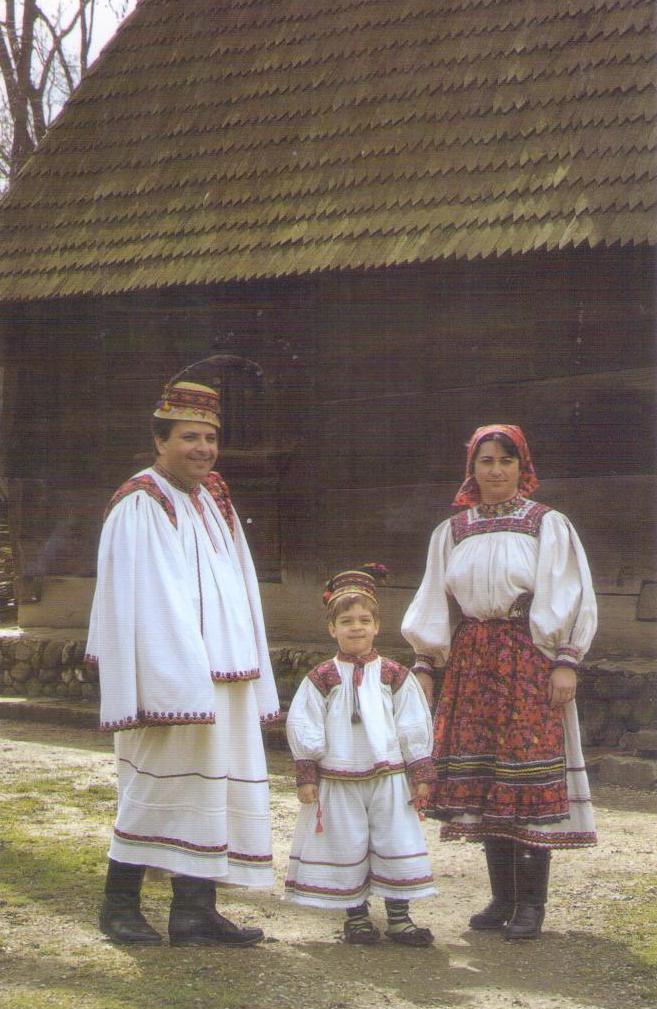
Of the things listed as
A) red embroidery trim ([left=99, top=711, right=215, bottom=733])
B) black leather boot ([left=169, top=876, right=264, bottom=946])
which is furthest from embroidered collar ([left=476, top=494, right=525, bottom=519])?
black leather boot ([left=169, top=876, right=264, bottom=946])

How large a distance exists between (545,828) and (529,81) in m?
5.66

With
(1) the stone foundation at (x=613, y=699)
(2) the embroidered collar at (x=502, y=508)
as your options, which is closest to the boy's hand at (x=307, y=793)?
(2) the embroidered collar at (x=502, y=508)

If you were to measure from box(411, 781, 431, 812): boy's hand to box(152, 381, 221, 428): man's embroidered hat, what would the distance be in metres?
1.36

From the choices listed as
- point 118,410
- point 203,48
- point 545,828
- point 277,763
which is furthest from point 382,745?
point 203,48

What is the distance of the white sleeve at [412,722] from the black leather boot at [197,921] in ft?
2.53

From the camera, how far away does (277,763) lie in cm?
816

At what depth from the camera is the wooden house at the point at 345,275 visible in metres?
8.22

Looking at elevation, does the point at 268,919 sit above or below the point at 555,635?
below

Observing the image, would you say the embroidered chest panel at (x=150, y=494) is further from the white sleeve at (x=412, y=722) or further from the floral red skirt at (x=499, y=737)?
the floral red skirt at (x=499, y=737)

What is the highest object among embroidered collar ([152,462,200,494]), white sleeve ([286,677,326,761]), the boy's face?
embroidered collar ([152,462,200,494])

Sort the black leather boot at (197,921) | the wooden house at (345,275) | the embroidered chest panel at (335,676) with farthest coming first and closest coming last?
the wooden house at (345,275)
the embroidered chest panel at (335,676)
the black leather boot at (197,921)

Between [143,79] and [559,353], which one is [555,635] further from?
[143,79]

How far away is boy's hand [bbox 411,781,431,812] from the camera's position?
441cm

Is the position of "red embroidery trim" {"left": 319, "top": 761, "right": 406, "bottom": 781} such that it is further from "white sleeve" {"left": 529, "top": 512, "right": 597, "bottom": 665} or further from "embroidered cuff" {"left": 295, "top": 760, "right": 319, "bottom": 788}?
"white sleeve" {"left": 529, "top": 512, "right": 597, "bottom": 665}
